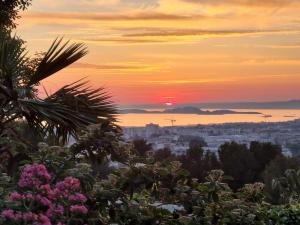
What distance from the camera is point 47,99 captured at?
7.04 metres

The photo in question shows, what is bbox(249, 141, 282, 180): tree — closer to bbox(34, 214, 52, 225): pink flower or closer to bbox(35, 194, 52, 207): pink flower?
bbox(35, 194, 52, 207): pink flower

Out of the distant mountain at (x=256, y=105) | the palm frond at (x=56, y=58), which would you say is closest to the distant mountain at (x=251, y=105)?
the distant mountain at (x=256, y=105)

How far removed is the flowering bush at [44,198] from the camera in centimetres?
359

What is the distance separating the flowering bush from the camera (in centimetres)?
359

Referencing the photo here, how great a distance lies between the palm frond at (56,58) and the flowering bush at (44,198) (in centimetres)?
364

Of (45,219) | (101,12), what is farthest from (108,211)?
(101,12)

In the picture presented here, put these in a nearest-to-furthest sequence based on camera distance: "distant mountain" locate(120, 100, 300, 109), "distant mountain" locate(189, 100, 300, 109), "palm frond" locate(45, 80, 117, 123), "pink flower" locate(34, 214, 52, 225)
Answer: "pink flower" locate(34, 214, 52, 225) → "palm frond" locate(45, 80, 117, 123) → "distant mountain" locate(120, 100, 300, 109) → "distant mountain" locate(189, 100, 300, 109)

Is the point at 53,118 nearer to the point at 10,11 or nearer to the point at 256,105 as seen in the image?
the point at 10,11

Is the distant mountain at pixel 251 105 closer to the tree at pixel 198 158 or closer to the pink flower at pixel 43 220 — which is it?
the tree at pixel 198 158

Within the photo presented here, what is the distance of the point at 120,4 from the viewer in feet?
43.8

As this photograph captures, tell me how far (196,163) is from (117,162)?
24180 mm

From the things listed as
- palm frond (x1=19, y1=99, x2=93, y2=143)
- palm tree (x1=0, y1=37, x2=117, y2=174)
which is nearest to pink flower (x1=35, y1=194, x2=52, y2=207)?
palm tree (x1=0, y1=37, x2=117, y2=174)

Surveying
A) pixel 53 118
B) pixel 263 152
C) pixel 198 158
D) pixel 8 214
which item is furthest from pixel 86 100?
pixel 263 152

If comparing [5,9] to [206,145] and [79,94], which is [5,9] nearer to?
[79,94]
